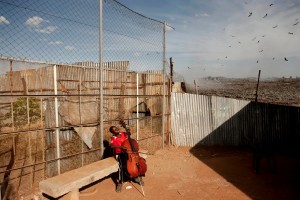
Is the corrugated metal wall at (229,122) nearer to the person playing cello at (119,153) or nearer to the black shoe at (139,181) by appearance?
the black shoe at (139,181)

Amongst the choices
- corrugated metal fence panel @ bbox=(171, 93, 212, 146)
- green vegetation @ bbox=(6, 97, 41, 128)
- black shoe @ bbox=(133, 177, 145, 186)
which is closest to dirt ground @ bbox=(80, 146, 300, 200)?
black shoe @ bbox=(133, 177, 145, 186)

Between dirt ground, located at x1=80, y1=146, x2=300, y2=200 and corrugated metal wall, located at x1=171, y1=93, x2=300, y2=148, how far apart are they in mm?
998

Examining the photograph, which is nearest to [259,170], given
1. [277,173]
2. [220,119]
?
[277,173]

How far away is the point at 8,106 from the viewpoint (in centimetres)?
534

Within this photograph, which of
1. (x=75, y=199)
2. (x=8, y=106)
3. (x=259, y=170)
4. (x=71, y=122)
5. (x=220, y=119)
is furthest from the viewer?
(x=220, y=119)

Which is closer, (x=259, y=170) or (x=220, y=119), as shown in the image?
(x=259, y=170)

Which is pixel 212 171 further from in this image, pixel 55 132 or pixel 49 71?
pixel 49 71

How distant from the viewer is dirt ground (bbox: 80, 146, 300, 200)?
5891mm

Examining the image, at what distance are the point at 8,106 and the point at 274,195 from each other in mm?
6662

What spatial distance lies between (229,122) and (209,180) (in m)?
3.95

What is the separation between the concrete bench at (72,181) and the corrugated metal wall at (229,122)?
5.24 m

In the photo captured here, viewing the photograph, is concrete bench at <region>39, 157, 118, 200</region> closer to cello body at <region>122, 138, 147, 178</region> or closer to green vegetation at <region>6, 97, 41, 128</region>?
cello body at <region>122, 138, 147, 178</region>

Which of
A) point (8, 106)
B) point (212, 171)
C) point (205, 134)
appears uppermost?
point (8, 106)

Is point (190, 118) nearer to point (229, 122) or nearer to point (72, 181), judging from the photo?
point (229, 122)
